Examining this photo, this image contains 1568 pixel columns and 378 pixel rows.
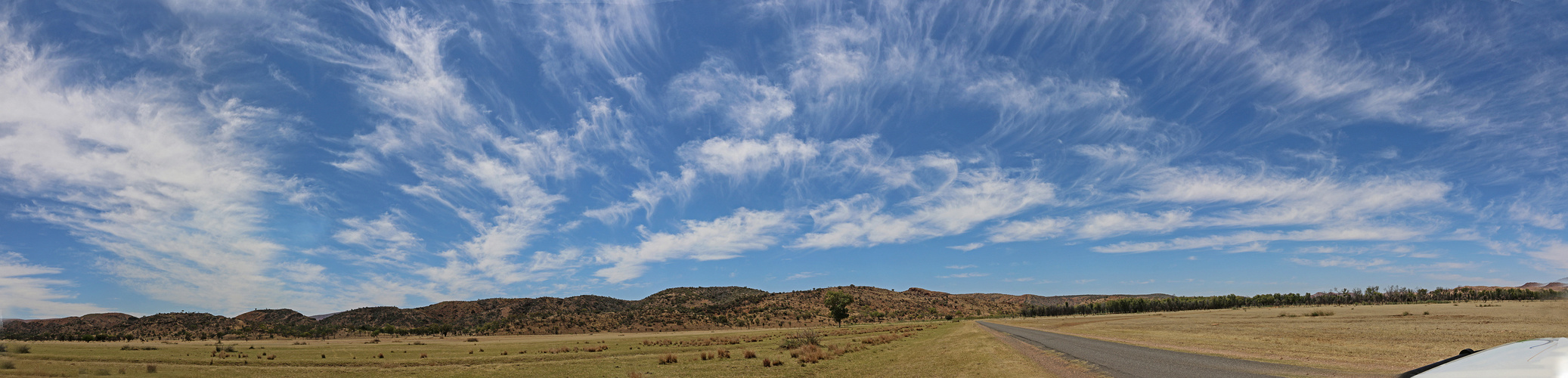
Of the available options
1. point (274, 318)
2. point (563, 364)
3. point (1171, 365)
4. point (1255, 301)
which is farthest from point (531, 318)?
point (1255, 301)

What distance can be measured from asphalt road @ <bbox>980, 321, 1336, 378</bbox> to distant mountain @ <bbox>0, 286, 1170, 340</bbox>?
86395 millimetres

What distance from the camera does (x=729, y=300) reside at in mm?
152875

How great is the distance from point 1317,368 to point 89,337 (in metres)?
122

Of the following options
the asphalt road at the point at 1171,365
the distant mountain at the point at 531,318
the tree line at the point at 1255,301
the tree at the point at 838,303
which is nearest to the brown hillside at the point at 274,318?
the distant mountain at the point at 531,318

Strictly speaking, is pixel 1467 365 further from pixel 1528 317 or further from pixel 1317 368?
pixel 1528 317

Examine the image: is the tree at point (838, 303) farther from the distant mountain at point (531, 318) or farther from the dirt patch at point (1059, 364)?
the dirt patch at point (1059, 364)

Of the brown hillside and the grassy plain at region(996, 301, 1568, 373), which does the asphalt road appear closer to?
the grassy plain at region(996, 301, 1568, 373)

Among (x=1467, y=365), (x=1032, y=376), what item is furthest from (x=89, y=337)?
(x=1467, y=365)

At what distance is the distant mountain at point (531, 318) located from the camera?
96.6 m

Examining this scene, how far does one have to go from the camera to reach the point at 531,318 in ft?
407

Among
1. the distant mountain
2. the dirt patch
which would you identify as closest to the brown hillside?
the distant mountain

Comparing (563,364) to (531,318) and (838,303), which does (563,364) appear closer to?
(838,303)

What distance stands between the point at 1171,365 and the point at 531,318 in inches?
4943

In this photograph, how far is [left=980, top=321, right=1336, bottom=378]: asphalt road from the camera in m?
17.8
